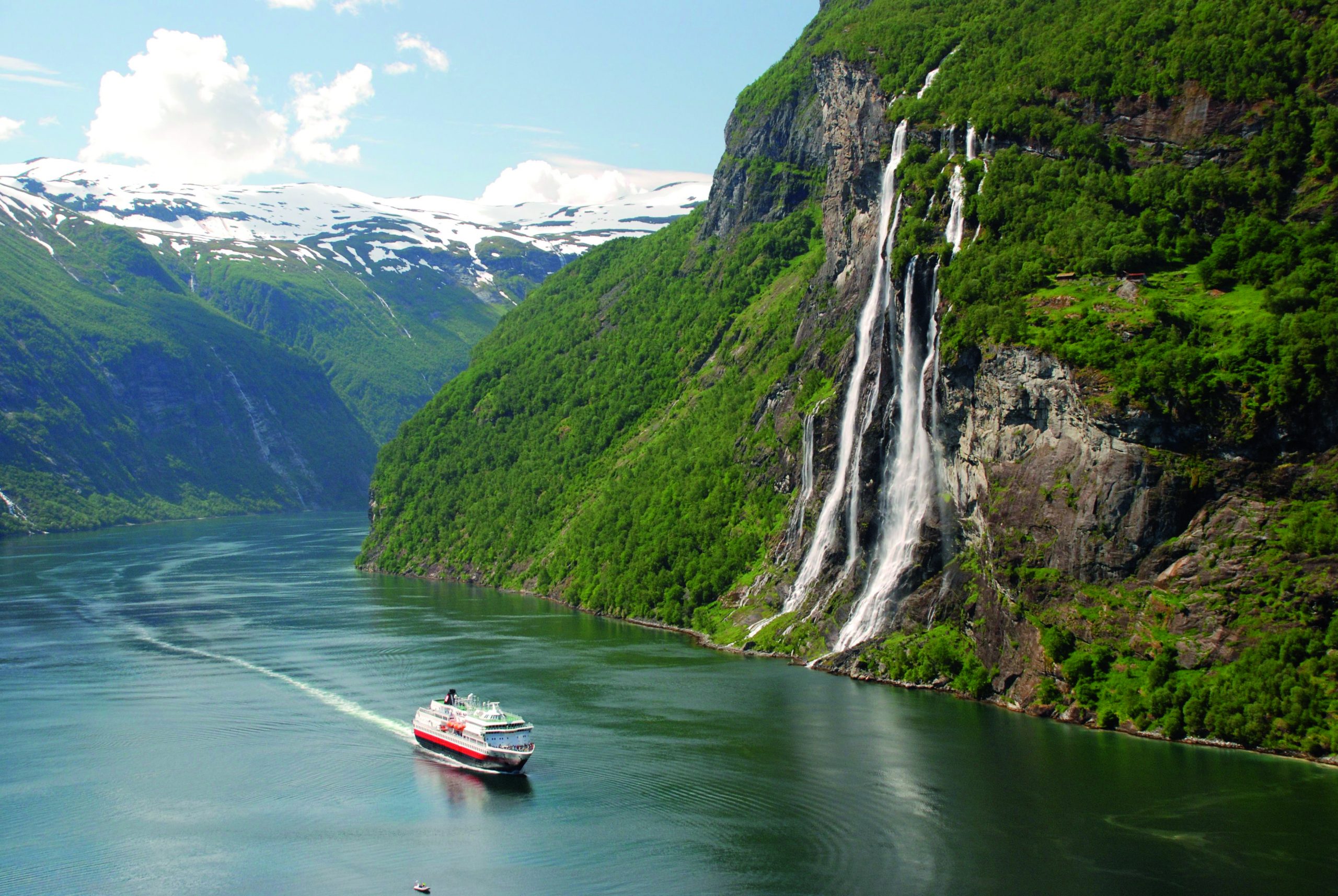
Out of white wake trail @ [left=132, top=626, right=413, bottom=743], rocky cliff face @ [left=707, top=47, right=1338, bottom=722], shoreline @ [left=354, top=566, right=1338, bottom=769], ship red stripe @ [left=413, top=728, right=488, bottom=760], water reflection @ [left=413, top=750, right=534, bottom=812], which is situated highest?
rocky cliff face @ [left=707, top=47, right=1338, bottom=722]

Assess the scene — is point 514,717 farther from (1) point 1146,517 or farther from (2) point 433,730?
(1) point 1146,517

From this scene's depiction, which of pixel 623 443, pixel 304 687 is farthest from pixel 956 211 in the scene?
pixel 623 443

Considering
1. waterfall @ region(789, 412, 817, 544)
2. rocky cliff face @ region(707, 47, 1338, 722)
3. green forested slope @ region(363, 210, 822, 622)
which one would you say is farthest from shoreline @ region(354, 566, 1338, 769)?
waterfall @ region(789, 412, 817, 544)

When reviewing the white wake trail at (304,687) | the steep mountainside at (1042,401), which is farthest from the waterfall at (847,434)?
the white wake trail at (304,687)

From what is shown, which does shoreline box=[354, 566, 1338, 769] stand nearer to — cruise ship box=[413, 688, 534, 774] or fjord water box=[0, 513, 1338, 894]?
fjord water box=[0, 513, 1338, 894]

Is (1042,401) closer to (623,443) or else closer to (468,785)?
(468,785)

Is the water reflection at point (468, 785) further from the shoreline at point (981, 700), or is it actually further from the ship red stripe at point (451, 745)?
the shoreline at point (981, 700)
